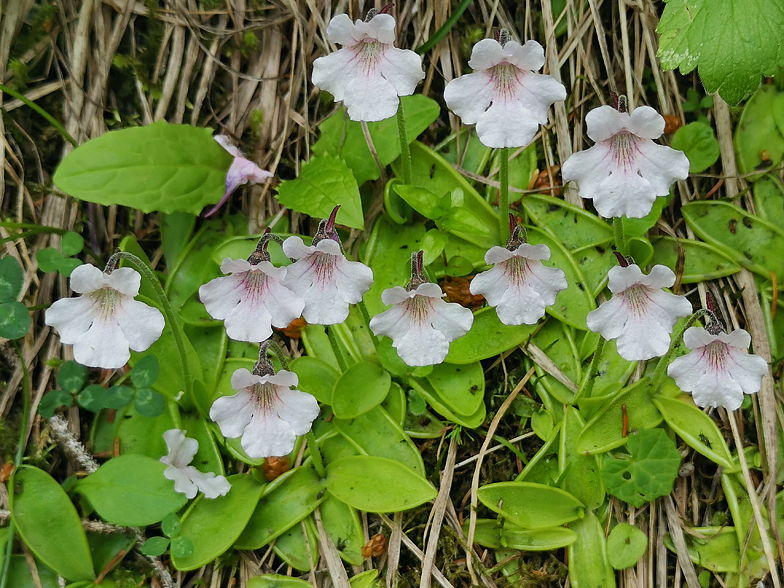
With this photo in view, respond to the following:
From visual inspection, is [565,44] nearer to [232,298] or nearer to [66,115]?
[232,298]

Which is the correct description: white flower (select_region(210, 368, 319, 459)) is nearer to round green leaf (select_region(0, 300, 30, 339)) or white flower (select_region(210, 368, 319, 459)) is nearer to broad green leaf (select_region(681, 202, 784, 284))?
round green leaf (select_region(0, 300, 30, 339))

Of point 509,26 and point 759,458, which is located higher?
point 509,26

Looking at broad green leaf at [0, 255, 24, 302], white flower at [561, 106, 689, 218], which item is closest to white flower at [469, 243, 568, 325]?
white flower at [561, 106, 689, 218]

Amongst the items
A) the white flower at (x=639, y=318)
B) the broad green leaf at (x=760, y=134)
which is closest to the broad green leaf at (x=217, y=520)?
the white flower at (x=639, y=318)

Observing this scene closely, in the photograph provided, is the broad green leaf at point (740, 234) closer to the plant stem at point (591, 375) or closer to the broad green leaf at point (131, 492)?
the plant stem at point (591, 375)

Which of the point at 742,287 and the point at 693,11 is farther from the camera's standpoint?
the point at 742,287

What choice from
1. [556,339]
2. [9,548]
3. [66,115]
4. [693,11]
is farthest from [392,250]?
[9,548]
